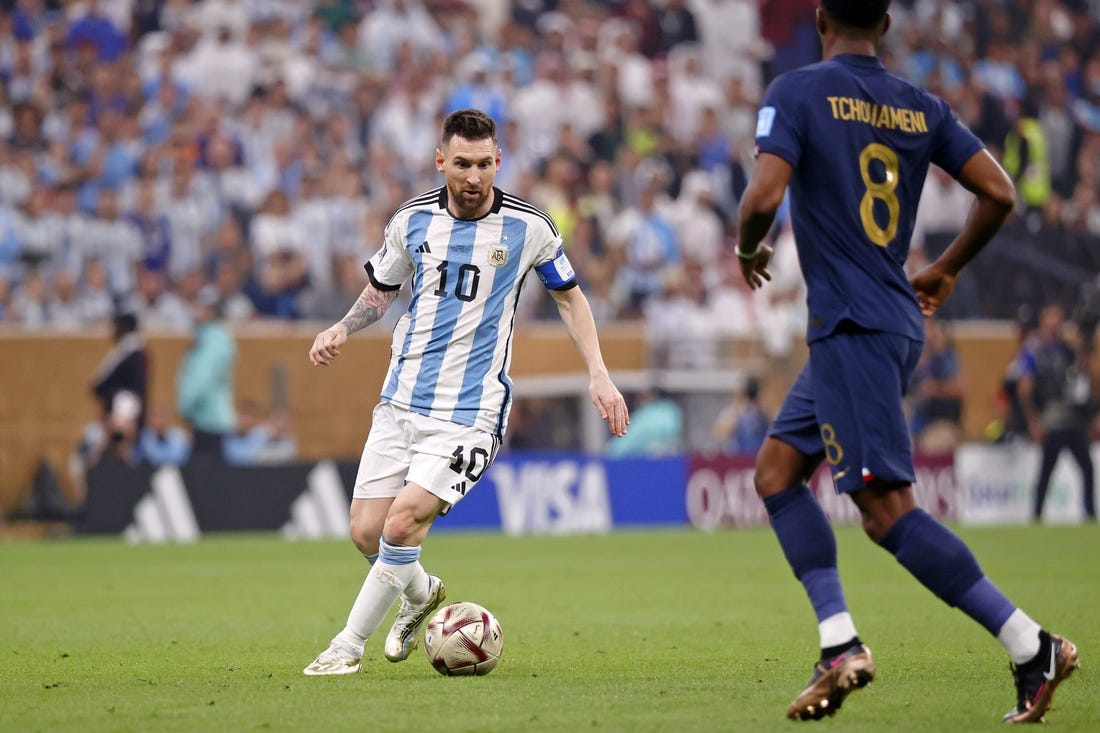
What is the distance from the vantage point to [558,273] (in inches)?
316

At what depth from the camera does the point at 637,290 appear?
2194 centimetres

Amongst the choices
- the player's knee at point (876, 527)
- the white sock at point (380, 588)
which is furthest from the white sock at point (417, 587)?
the player's knee at point (876, 527)

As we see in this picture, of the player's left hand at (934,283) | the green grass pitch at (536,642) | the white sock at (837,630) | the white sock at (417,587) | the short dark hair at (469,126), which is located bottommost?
the green grass pitch at (536,642)

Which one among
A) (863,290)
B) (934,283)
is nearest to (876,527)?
(863,290)

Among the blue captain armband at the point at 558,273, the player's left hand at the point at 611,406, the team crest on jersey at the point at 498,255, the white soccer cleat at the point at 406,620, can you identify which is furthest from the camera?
the white soccer cleat at the point at 406,620

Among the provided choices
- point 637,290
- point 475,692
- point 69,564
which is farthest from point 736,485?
point 475,692

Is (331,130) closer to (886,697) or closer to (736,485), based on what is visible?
(736,485)

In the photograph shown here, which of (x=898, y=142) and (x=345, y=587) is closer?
(x=898, y=142)

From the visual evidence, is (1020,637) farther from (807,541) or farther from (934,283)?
(934,283)

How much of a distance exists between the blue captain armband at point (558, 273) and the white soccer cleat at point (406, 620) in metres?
1.50

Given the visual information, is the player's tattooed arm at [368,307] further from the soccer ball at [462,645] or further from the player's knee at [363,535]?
the soccer ball at [462,645]

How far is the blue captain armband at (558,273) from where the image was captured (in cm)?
802

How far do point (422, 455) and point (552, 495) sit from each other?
1229 cm

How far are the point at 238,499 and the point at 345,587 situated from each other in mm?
6583
